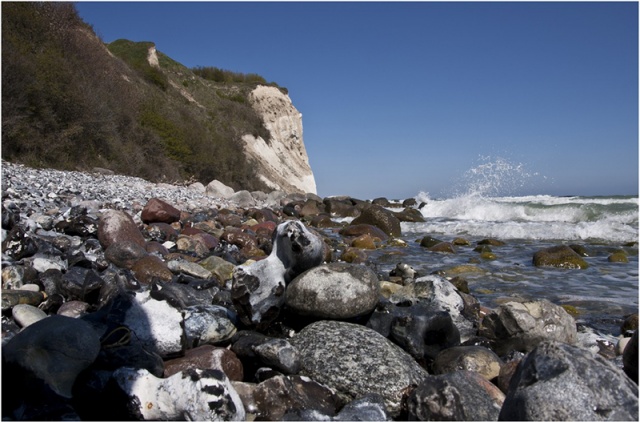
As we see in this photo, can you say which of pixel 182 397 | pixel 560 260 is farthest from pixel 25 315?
pixel 560 260

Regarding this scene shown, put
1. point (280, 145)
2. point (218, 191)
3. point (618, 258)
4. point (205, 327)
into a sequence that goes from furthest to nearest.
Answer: point (280, 145) → point (218, 191) → point (618, 258) → point (205, 327)

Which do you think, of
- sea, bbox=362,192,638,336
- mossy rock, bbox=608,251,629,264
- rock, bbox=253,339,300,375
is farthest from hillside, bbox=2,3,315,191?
mossy rock, bbox=608,251,629,264

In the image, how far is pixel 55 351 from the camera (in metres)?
2.50

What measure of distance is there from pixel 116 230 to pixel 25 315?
3194mm

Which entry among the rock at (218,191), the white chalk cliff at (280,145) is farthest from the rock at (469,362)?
the white chalk cliff at (280,145)

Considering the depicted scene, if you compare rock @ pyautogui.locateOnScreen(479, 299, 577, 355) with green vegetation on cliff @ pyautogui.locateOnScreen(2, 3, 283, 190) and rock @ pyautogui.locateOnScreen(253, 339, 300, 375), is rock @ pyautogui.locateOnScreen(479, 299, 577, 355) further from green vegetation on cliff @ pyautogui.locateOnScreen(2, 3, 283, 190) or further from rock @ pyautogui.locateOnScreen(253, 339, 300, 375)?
green vegetation on cliff @ pyautogui.locateOnScreen(2, 3, 283, 190)

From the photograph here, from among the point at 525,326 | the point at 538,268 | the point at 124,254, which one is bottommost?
the point at 538,268

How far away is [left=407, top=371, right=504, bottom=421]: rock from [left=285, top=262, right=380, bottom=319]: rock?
0.98 metres

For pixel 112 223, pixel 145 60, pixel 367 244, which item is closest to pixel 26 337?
pixel 112 223

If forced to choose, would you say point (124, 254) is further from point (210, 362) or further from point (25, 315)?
point (210, 362)

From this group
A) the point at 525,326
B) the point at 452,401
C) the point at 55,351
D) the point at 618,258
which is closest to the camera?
the point at 55,351

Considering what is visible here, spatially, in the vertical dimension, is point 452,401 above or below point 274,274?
below

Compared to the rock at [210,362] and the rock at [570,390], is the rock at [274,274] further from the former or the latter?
the rock at [570,390]

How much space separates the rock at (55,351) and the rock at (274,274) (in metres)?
1.38
